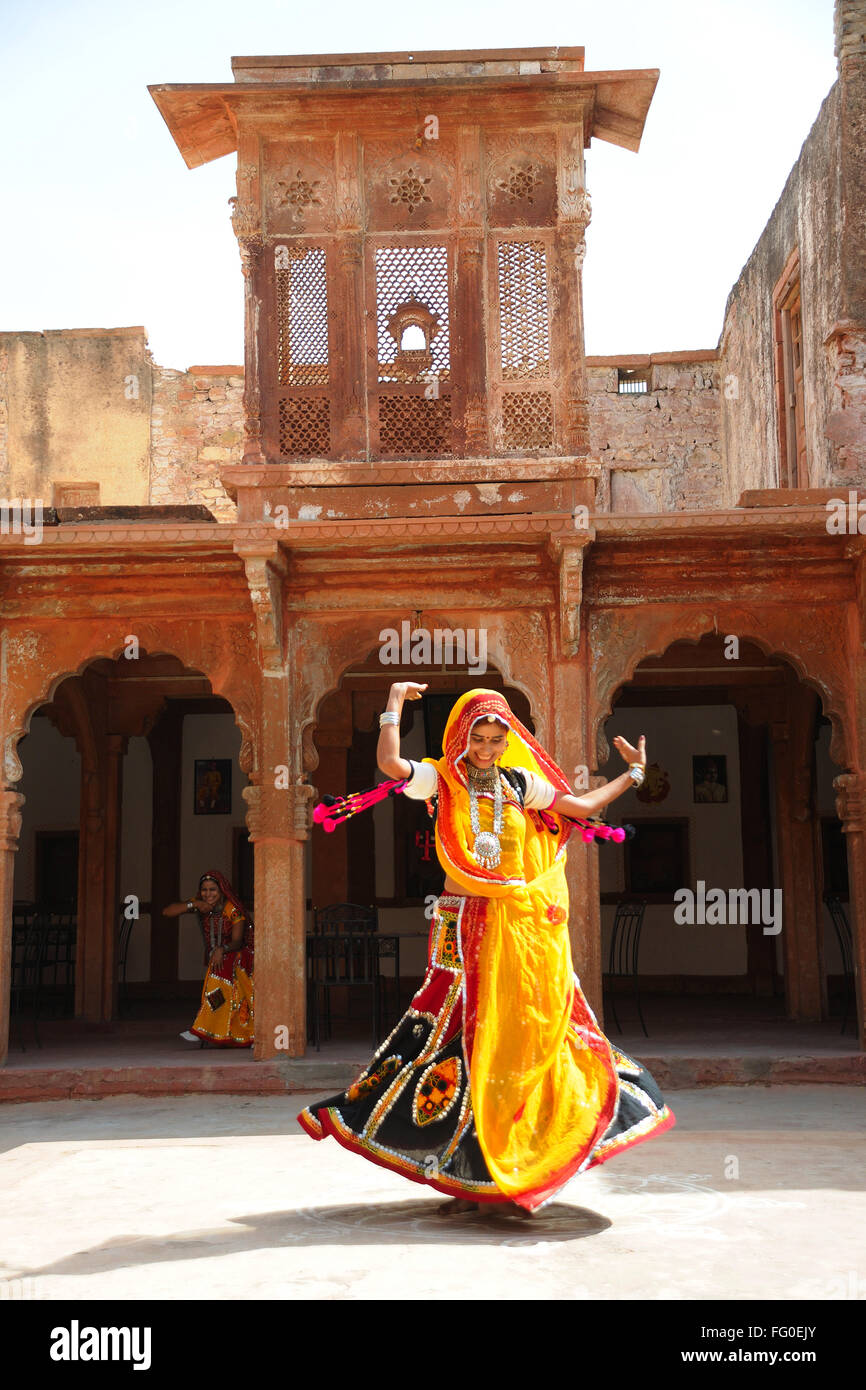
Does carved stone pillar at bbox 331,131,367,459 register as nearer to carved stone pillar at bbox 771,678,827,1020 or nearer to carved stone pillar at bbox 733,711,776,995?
carved stone pillar at bbox 771,678,827,1020

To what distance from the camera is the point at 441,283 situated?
972 centimetres

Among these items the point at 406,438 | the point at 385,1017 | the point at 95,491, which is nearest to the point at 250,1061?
the point at 385,1017

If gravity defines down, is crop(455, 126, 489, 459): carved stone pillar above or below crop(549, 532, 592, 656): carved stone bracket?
above

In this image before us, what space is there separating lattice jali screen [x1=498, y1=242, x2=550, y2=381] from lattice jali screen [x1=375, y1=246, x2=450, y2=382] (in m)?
0.40

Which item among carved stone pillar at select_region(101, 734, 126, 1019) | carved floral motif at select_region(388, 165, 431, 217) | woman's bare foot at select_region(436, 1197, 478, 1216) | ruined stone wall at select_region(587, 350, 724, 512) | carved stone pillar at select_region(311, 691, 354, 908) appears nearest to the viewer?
woman's bare foot at select_region(436, 1197, 478, 1216)

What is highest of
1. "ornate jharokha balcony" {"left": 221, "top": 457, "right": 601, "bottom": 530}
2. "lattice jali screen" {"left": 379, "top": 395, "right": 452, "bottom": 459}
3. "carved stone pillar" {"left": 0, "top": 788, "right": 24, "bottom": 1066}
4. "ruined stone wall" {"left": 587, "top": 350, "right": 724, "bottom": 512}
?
"ruined stone wall" {"left": 587, "top": 350, "right": 724, "bottom": 512}

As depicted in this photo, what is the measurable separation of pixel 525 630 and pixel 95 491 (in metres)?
11.8

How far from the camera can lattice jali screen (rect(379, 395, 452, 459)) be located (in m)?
9.57

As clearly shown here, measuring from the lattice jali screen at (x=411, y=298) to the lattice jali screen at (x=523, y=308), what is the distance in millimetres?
404

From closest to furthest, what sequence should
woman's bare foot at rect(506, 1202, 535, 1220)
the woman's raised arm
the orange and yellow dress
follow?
woman's bare foot at rect(506, 1202, 535, 1220)
the woman's raised arm
the orange and yellow dress

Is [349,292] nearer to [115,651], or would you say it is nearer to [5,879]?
[115,651]

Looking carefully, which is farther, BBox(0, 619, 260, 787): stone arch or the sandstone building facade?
BBox(0, 619, 260, 787): stone arch

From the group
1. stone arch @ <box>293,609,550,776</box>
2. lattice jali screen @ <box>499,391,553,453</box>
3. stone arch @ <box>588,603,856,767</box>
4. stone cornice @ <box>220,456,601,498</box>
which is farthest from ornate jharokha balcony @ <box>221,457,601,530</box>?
stone arch @ <box>588,603,856,767</box>

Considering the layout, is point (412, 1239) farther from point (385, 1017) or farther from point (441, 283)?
point (385, 1017)
